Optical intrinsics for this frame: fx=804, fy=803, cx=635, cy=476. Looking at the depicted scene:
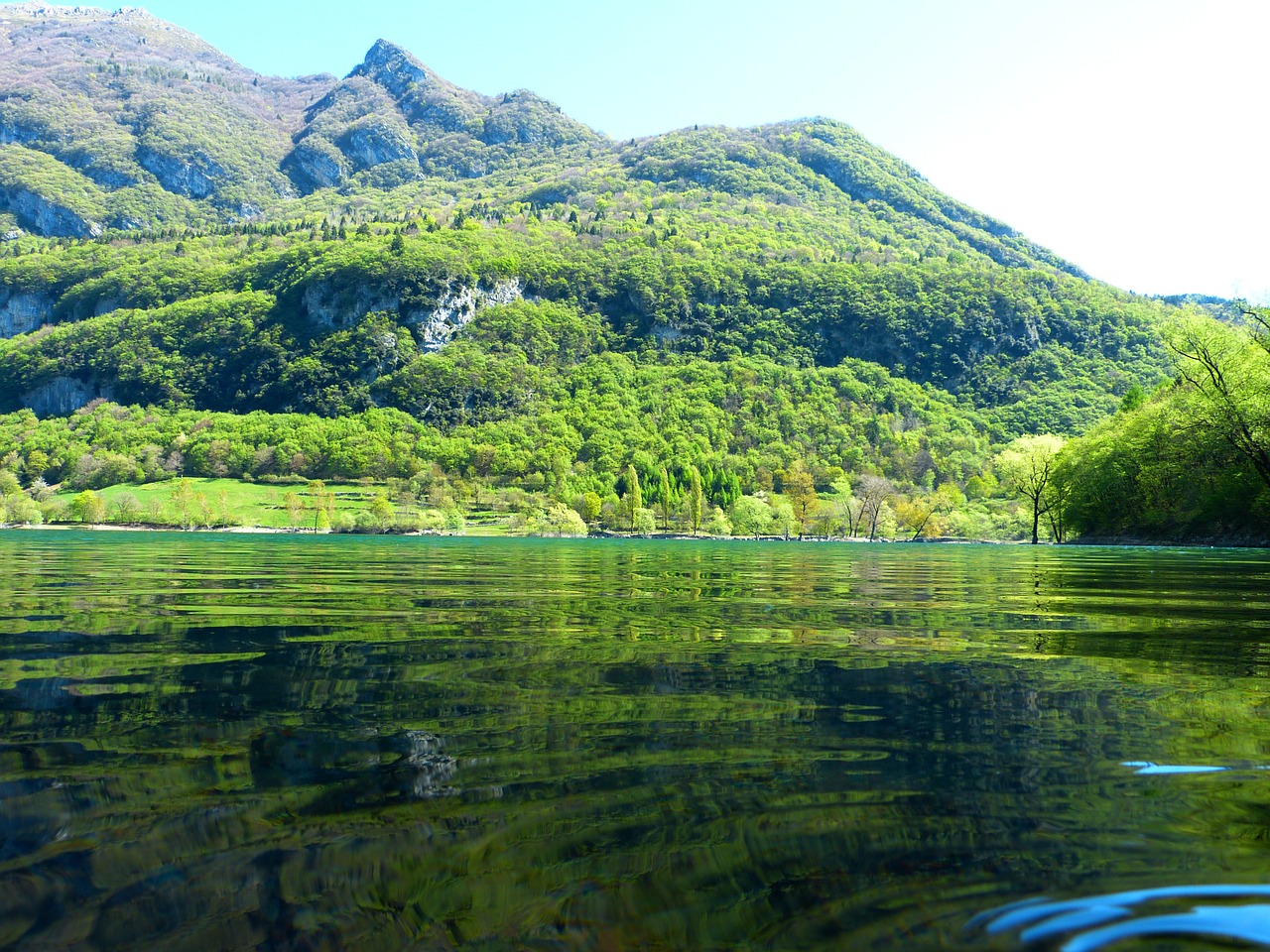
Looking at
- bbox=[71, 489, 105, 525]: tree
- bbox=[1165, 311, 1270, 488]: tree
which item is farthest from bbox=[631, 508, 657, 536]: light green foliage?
bbox=[1165, 311, 1270, 488]: tree

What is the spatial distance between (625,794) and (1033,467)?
105089mm

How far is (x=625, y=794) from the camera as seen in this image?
12.4 ft

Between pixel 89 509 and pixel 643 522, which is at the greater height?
pixel 89 509

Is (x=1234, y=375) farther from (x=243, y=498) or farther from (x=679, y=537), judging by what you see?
(x=243, y=498)

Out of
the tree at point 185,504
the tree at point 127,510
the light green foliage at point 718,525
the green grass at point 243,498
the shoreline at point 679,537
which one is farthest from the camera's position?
the light green foliage at point 718,525

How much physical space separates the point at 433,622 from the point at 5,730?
6.40m

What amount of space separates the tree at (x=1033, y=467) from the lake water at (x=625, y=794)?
9592cm

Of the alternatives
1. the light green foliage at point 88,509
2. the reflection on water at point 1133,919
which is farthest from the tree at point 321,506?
the reflection on water at point 1133,919

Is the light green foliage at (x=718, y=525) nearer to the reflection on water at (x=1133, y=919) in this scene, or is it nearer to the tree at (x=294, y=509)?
the tree at (x=294, y=509)

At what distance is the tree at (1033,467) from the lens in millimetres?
95250

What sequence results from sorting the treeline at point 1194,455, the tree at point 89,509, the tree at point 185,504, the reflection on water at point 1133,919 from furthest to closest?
the tree at point 185,504, the tree at point 89,509, the treeline at point 1194,455, the reflection on water at point 1133,919

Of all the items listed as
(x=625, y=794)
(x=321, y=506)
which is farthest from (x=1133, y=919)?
(x=321, y=506)

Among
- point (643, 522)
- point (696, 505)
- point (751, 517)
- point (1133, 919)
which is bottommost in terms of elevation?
point (643, 522)

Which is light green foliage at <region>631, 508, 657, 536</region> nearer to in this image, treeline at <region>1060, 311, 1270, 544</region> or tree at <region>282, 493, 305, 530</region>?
tree at <region>282, 493, 305, 530</region>
